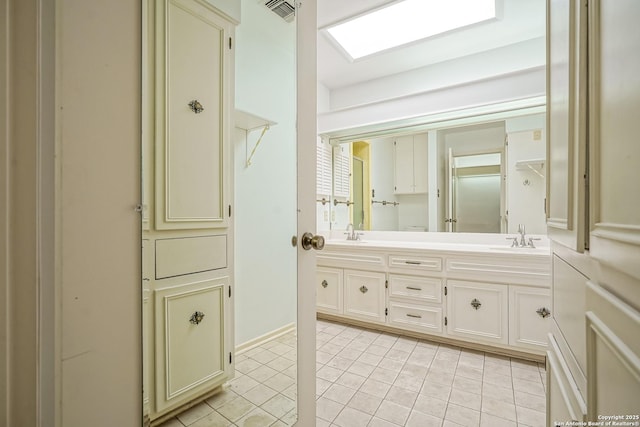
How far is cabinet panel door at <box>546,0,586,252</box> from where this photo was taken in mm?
557

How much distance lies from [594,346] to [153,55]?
1174 mm

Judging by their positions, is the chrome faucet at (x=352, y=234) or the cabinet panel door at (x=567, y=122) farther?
the chrome faucet at (x=352, y=234)

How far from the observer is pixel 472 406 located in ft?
4.99

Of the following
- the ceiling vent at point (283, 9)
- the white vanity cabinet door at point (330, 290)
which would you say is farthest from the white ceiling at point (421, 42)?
the white vanity cabinet door at point (330, 290)

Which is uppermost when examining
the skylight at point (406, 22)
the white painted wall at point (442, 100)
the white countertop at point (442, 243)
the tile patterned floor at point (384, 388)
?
the skylight at point (406, 22)

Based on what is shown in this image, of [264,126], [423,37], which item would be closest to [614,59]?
[264,126]

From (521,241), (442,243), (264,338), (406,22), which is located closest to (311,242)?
(264,338)

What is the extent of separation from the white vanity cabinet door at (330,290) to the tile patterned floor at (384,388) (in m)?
0.35

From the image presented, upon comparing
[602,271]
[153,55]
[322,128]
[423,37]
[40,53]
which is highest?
[423,37]

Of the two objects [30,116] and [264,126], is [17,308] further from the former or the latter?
[264,126]

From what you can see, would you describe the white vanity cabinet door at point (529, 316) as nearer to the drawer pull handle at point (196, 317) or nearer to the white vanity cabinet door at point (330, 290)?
the white vanity cabinet door at point (330, 290)

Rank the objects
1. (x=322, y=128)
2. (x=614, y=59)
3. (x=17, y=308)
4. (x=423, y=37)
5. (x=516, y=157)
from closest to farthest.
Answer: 1. (x=614, y=59)
2. (x=17, y=308)
3. (x=423, y=37)
4. (x=516, y=157)
5. (x=322, y=128)

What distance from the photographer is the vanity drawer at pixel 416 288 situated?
7.47ft

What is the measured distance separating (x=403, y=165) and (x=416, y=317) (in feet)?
5.11
